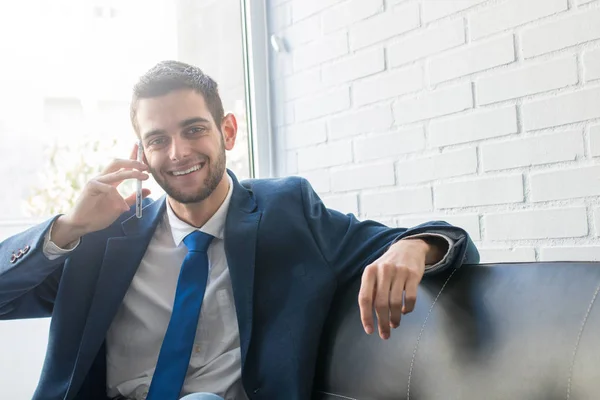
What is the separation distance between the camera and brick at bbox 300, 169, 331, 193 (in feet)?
7.55

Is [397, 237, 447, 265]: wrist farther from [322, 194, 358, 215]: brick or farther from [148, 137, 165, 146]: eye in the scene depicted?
[322, 194, 358, 215]: brick

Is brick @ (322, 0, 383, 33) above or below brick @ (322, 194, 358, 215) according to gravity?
above

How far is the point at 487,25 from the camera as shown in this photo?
1.79m

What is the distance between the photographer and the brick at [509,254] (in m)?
1.72

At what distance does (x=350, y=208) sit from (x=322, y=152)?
0.24 meters

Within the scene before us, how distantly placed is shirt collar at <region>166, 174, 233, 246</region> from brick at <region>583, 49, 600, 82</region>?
0.91 metres

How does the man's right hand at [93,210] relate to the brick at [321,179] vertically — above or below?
below

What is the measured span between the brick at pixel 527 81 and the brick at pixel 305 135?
0.65 metres

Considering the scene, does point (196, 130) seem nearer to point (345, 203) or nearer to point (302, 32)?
point (345, 203)

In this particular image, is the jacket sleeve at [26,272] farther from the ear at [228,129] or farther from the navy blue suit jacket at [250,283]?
the ear at [228,129]

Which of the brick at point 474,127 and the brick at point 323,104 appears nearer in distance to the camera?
the brick at point 474,127

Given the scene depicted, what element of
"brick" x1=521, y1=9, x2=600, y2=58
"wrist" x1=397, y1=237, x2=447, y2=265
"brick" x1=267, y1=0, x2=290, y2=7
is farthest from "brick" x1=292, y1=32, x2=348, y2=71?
"wrist" x1=397, y1=237, x2=447, y2=265

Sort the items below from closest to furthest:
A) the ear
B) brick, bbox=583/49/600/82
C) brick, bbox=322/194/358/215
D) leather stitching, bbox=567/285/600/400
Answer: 1. leather stitching, bbox=567/285/600/400
2. brick, bbox=583/49/600/82
3. the ear
4. brick, bbox=322/194/358/215

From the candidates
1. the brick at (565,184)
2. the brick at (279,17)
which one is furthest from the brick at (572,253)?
the brick at (279,17)
